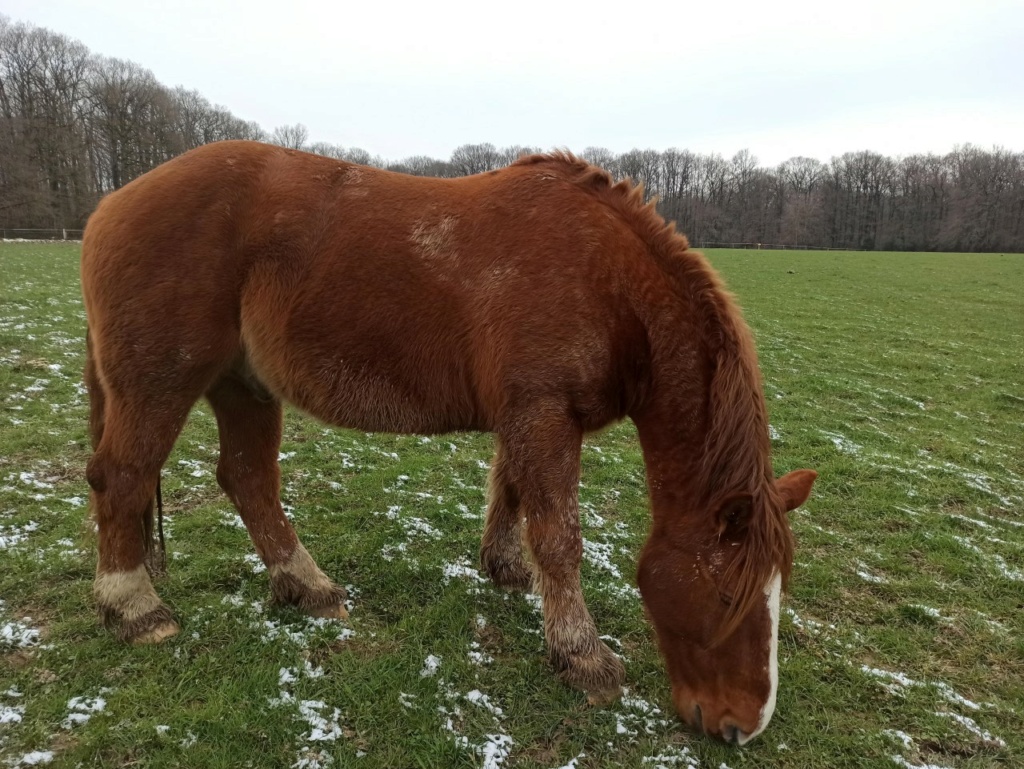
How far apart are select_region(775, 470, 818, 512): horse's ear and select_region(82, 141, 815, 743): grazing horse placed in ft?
0.04

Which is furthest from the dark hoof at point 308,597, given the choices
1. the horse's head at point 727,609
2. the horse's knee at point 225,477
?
the horse's head at point 727,609

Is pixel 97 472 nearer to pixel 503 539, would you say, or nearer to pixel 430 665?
pixel 430 665

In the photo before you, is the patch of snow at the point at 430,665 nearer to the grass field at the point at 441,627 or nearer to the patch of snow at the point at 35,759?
the grass field at the point at 441,627

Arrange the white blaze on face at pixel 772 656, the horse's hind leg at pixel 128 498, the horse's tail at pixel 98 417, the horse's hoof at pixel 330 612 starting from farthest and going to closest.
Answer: the horse's hoof at pixel 330 612 → the horse's tail at pixel 98 417 → the horse's hind leg at pixel 128 498 → the white blaze on face at pixel 772 656

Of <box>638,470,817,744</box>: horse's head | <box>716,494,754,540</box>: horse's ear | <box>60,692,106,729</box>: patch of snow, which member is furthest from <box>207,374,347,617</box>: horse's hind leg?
<box>716,494,754,540</box>: horse's ear

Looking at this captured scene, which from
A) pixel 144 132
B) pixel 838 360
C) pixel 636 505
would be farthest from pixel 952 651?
pixel 144 132

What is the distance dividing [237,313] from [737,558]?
2.79 m

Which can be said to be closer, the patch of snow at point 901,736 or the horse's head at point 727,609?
the horse's head at point 727,609

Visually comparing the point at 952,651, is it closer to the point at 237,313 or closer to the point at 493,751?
the point at 493,751

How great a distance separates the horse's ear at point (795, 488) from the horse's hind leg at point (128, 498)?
3119mm

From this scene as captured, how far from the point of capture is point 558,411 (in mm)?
2807

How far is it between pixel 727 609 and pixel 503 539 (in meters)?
1.64

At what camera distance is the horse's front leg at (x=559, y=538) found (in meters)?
2.80

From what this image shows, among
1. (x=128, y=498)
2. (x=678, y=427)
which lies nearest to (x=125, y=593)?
(x=128, y=498)
